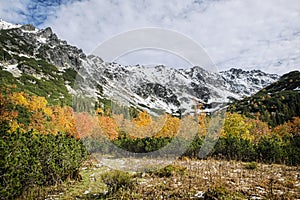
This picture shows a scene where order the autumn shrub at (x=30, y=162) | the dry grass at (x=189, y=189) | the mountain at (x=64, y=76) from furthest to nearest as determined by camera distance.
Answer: the mountain at (x=64, y=76)
the dry grass at (x=189, y=189)
the autumn shrub at (x=30, y=162)

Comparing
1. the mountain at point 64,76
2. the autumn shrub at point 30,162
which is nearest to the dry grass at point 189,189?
the autumn shrub at point 30,162

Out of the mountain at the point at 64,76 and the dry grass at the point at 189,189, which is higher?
the mountain at the point at 64,76

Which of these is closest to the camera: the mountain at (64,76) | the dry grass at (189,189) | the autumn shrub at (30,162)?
the autumn shrub at (30,162)

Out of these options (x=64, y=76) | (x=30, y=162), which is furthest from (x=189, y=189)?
(x=64, y=76)

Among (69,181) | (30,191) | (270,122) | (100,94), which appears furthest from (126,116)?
(100,94)

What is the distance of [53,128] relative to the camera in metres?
44.9

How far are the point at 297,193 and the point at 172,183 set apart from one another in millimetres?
5080

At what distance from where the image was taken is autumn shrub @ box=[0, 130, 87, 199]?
7774 mm

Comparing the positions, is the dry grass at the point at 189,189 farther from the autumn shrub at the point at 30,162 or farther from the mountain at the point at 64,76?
the mountain at the point at 64,76

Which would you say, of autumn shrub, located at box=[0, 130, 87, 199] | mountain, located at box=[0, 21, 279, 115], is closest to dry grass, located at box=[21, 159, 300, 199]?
autumn shrub, located at box=[0, 130, 87, 199]

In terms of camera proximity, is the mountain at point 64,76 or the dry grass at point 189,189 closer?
the dry grass at point 189,189

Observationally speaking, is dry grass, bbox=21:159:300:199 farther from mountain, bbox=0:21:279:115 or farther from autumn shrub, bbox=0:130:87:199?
mountain, bbox=0:21:279:115

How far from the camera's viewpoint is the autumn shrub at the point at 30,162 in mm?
7774

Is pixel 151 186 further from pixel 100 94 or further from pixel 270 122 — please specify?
pixel 100 94
